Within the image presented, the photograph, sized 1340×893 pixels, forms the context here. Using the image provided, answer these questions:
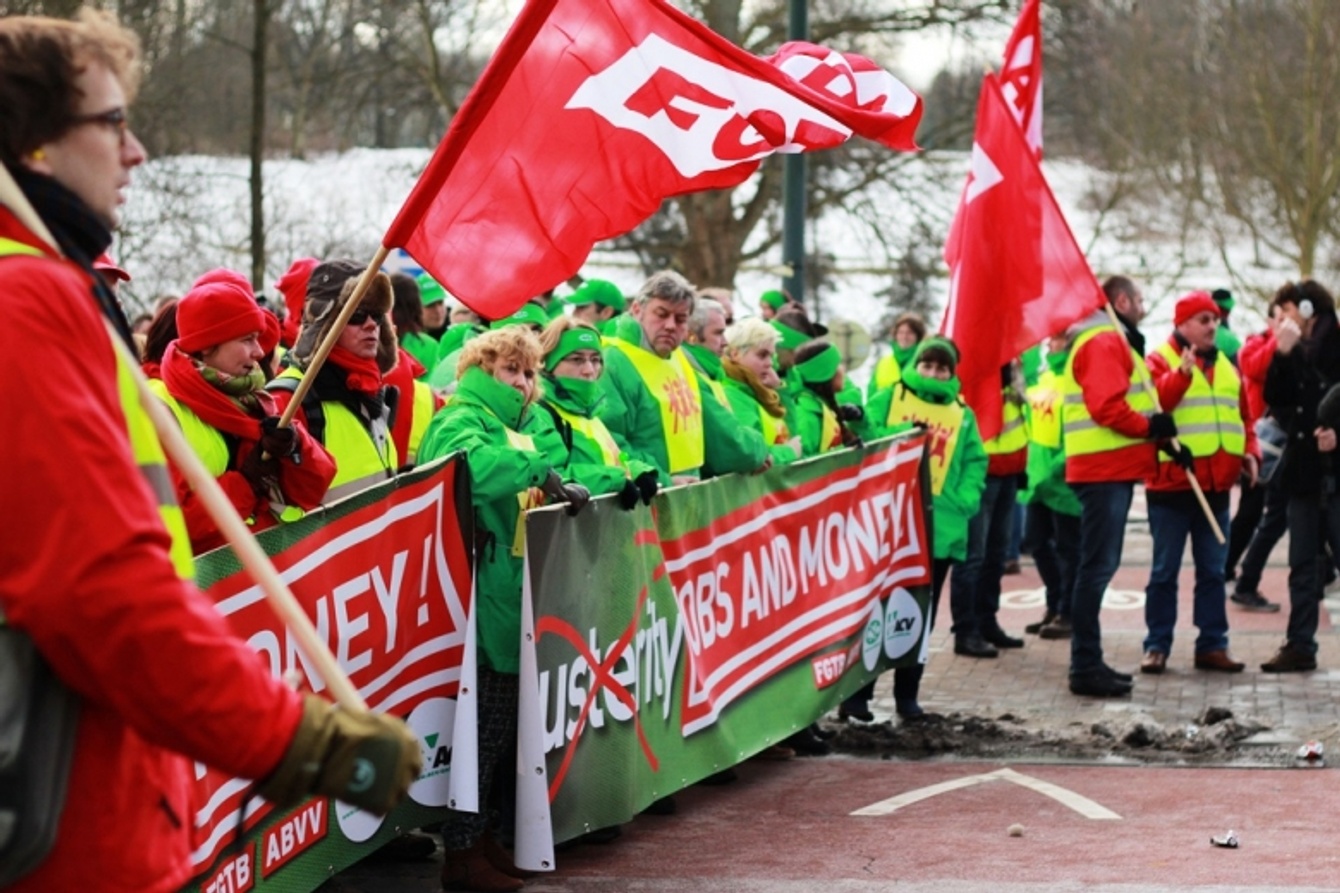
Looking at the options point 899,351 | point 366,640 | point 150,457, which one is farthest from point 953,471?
point 150,457

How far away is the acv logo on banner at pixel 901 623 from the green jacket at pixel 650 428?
171 cm

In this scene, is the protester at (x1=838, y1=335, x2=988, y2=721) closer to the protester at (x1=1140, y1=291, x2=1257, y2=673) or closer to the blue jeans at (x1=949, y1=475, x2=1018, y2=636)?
the blue jeans at (x1=949, y1=475, x2=1018, y2=636)

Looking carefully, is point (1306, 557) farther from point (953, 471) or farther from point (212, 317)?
point (212, 317)

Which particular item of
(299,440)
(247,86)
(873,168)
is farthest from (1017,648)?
(247,86)

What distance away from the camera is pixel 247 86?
3173cm

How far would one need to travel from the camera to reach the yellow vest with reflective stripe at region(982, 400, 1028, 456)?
12.9 m

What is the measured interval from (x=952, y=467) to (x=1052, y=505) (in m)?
1.77

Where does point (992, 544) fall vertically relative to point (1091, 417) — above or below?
below

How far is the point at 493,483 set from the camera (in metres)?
6.62

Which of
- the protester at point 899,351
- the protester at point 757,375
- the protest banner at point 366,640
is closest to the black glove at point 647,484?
the protest banner at point 366,640

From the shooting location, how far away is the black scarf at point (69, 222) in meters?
2.72

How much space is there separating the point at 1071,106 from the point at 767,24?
5.12 metres

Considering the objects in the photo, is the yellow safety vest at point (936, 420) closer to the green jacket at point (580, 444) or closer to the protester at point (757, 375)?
the protester at point (757, 375)

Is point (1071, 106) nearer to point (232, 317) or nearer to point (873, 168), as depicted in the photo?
point (873, 168)
